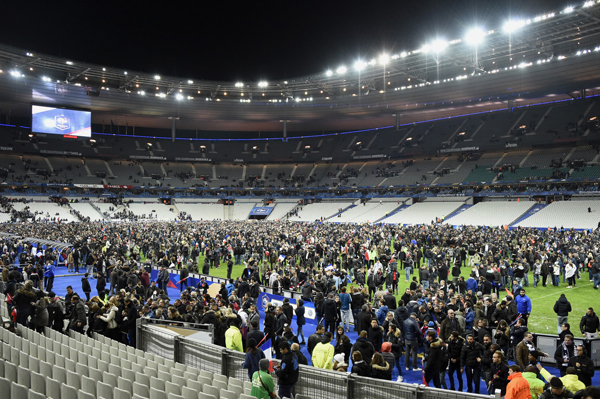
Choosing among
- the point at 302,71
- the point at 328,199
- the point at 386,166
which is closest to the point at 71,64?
the point at 302,71

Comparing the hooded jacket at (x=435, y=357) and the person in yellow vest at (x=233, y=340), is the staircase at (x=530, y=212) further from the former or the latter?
the person in yellow vest at (x=233, y=340)

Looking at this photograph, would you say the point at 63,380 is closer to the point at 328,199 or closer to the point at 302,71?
the point at 302,71

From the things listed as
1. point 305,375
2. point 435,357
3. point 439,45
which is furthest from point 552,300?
point 439,45

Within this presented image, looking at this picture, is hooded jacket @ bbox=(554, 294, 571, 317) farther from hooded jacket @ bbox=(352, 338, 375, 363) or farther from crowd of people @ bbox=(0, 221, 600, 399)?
hooded jacket @ bbox=(352, 338, 375, 363)

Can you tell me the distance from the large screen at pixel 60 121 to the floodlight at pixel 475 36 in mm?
50817

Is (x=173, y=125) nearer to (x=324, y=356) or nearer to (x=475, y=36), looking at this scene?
(x=475, y=36)

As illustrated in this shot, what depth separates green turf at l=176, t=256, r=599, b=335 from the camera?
1094 centimetres

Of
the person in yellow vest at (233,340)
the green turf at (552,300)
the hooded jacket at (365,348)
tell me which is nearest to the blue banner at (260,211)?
the green turf at (552,300)

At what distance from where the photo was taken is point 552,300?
45.0 ft

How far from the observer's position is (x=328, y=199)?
62469mm

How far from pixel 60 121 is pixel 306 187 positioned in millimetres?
36772

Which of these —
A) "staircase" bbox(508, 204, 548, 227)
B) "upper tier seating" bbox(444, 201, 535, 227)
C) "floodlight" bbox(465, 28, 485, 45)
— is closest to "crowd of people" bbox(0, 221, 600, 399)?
"floodlight" bbox(465, 28, 485, 45)

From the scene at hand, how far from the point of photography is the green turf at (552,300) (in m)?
10.9

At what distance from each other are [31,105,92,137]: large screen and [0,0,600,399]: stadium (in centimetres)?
19
